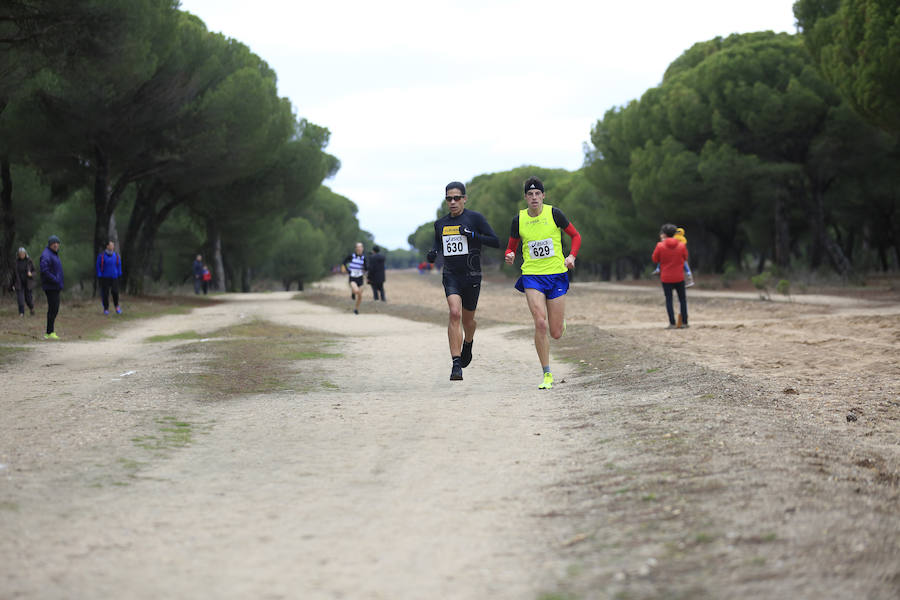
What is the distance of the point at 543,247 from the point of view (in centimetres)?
927

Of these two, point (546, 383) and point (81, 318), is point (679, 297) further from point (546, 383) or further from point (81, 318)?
point (81, 318)

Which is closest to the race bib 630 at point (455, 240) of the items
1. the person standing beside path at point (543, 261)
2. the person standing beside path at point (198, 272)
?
the person standing beside path at point (543, 261)

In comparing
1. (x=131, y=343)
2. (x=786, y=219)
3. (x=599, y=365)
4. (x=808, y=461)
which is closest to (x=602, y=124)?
(x=786, y=219)

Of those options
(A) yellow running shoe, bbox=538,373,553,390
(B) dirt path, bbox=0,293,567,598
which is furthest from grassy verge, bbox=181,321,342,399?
(A) yellow running shoe, bbox=538,373,553,390

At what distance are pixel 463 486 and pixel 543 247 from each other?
14.6ft

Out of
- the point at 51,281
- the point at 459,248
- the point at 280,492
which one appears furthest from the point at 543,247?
the point at 51,281

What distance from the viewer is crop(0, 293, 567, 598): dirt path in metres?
3.70

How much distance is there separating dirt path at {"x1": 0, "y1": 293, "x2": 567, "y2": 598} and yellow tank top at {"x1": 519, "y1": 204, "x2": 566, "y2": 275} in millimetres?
1244

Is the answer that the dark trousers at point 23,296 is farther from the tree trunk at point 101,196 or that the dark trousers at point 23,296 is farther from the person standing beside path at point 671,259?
the person standing beside path at point 671,259

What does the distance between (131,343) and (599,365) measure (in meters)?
9.57

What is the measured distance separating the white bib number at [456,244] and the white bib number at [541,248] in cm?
80

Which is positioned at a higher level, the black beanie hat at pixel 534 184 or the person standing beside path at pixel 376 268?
the black beanie hat at pixel 534 184

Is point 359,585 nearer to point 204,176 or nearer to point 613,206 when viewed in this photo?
point 204,176

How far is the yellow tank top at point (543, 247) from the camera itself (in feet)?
30.4
